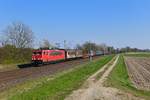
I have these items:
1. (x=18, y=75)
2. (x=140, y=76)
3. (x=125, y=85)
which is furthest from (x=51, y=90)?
(x=18, y=75)

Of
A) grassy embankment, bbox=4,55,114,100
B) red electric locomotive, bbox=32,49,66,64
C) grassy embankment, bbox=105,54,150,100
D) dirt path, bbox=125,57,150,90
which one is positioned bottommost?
dirt path, bbox=125,57,150,90

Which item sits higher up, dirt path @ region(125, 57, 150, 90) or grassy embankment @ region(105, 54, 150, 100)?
grassy embankment @ region(105, 54, 150, 100)

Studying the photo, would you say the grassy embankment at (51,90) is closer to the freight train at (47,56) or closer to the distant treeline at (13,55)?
the freight train at (47,56)

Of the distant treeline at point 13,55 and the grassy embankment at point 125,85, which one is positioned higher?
the distant treeline at point 13,55

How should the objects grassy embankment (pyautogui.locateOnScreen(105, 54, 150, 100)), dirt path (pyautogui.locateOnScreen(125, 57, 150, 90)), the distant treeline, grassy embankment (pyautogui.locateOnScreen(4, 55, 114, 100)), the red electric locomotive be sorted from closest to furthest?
1. grassy embankment (pyautogui.locateOnScreen(4, 55, 114, 100))
2. grassy embankment (pyautogui.locateOnScreen(105, 54, 150, 100))
3. dirt path (pyautogui.locateOnScreen(125, 57, 150, 90))
4. the red electric locomotive
5. the distant treeline

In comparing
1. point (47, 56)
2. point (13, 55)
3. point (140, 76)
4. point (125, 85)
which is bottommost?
point (140, 76)

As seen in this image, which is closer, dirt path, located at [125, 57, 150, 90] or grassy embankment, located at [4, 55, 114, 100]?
grassy embankment, located at [4, 55, 114, 100]

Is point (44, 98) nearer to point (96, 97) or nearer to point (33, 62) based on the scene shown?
point (96, 97)

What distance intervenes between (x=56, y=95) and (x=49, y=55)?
51.8 metres

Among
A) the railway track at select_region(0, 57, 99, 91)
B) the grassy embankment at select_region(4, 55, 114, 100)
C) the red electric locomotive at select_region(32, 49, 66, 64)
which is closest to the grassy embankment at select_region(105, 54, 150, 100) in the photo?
the grassy embankment at select_region(4, 55, 114, 100)

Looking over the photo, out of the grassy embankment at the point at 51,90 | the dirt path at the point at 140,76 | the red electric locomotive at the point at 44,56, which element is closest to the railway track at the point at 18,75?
the grassy embankment at the point at 51,90

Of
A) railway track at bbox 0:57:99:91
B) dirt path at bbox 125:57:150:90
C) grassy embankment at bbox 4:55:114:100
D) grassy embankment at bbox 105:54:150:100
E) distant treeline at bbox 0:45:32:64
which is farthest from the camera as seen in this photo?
distant treeline at bbox 0:45:32:64

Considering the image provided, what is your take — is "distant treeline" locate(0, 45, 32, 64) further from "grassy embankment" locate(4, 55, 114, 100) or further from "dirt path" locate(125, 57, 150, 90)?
"grassy embankment" locate(4, 55, 114, 100)

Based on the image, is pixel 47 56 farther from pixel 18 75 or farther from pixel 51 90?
pixel 51 90
